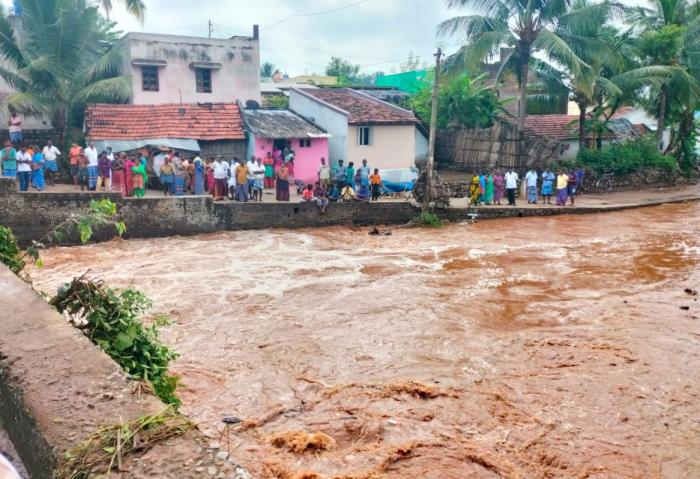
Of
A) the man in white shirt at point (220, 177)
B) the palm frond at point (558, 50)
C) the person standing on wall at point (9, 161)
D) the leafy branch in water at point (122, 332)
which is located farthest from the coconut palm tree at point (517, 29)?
the leafy branch in water at point (122, 332)

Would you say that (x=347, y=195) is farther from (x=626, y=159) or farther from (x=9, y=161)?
(x=626, y=159)

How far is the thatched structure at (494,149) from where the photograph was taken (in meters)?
23.9

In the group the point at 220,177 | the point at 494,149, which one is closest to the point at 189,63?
the point at 220,177

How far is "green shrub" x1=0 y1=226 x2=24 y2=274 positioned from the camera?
22.9 ft

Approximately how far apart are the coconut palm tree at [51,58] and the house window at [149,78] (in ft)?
9.52

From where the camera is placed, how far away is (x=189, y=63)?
2284cm

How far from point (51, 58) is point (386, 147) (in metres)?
10.8

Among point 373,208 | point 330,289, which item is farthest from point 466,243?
point 330,289

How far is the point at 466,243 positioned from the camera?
53.6 ft

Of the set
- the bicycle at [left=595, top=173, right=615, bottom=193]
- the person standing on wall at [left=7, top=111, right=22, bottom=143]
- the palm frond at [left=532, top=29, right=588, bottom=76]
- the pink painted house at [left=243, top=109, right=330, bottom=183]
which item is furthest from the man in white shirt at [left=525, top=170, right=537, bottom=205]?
the person standing on wall at [left=7, top=111, right=22, bottom=143]

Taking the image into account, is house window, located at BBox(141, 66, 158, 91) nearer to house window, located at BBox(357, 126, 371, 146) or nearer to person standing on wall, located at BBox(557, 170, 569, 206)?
house window, located at BBox(357, 126, 371, 146)

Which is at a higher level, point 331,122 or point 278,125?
point 331,122

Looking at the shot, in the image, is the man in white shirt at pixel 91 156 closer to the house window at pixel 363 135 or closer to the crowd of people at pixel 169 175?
the crowd of people at pixel 169 175

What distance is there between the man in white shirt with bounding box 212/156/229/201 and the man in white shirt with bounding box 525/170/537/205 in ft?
31.3
